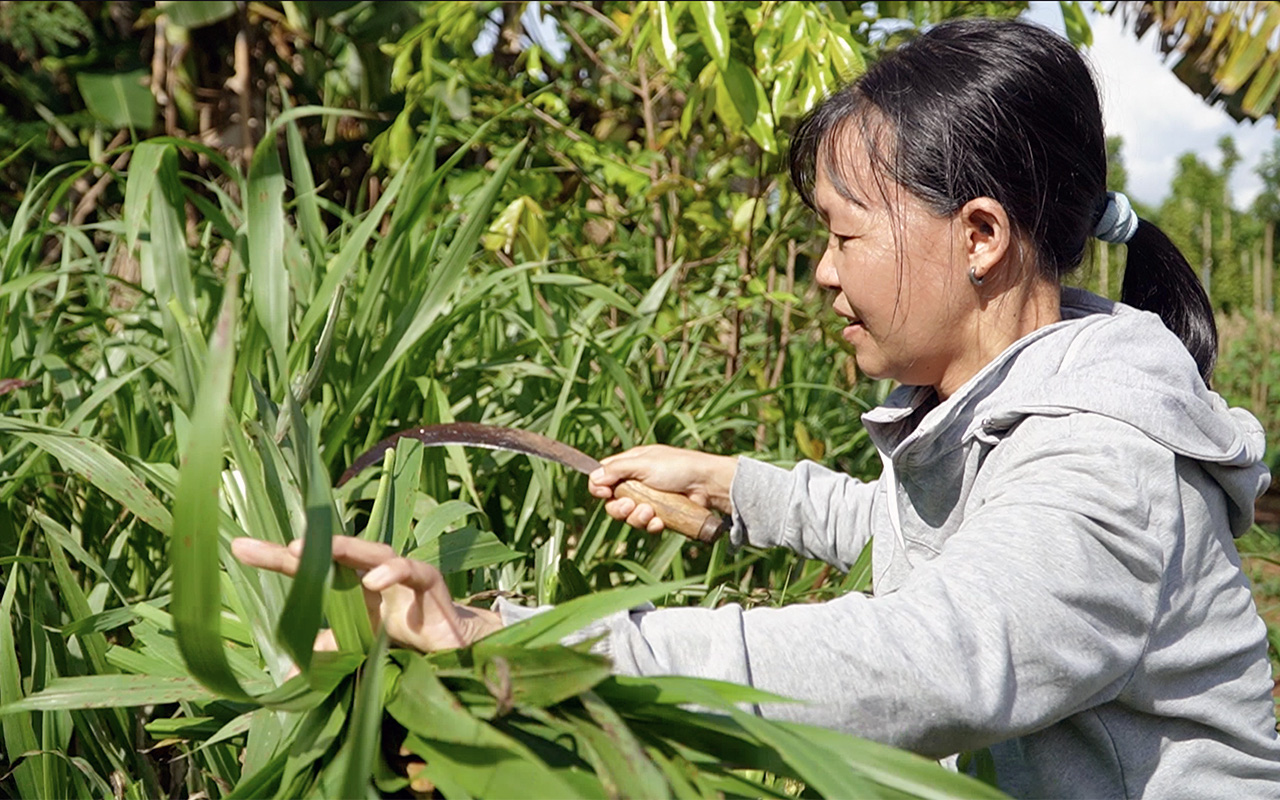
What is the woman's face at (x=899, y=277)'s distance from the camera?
1.26 metres

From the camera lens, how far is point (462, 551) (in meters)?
1.22

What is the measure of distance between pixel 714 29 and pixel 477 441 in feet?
2.78

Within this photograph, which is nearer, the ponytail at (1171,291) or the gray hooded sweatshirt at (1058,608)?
the gray hooded sweatshirt at (1058,608)

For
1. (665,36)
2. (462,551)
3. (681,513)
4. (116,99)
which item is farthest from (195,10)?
(462,551)

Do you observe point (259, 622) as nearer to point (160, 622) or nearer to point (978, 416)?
point (160, 622)

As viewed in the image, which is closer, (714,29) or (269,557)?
(269,557)

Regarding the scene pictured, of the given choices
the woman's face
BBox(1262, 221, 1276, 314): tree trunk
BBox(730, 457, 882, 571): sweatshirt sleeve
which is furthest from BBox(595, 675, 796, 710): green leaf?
BBox(1262, 221, 1276, 314): tree trunk

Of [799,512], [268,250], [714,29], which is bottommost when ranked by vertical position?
[799,512]

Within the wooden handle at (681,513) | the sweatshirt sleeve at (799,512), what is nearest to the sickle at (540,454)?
the wooden handle at (681,513)

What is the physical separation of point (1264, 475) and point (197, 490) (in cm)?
99

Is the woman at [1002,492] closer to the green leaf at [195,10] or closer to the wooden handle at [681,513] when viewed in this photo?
the wooden handle at [681,513]

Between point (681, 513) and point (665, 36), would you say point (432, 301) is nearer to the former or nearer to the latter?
point (681, 513)

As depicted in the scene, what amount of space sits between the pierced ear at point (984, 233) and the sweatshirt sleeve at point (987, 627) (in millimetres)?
297

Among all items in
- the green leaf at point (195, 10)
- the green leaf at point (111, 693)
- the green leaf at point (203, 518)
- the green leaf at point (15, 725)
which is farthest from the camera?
the green leaf at point (195, 10)
